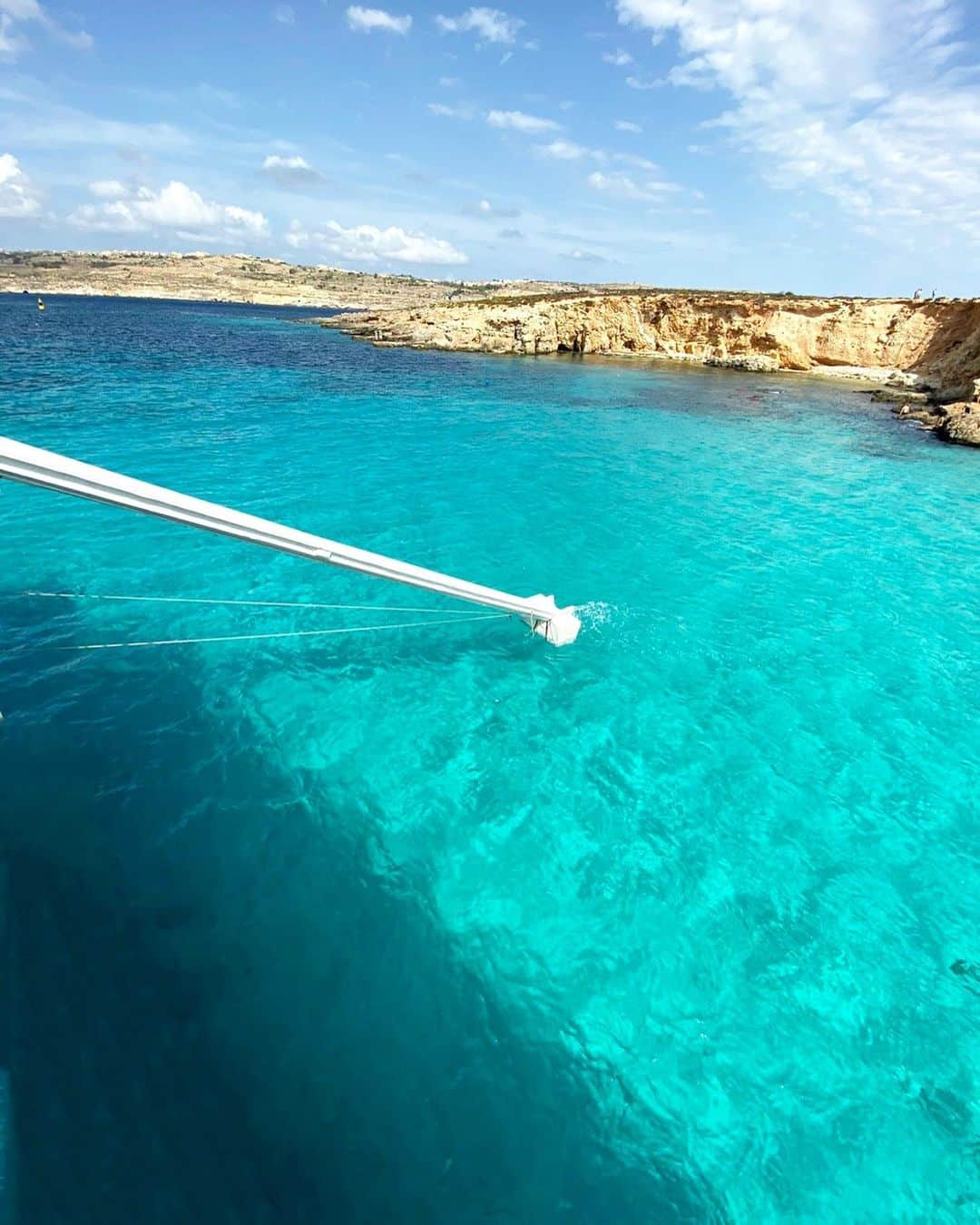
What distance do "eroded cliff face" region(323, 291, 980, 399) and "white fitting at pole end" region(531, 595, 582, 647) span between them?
65642 millimetres

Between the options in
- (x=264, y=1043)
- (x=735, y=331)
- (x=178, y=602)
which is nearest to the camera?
(x=264, y=1043)

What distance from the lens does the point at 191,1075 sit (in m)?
6.25

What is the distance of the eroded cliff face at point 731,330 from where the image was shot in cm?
6581

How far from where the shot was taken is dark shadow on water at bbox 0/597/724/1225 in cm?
564

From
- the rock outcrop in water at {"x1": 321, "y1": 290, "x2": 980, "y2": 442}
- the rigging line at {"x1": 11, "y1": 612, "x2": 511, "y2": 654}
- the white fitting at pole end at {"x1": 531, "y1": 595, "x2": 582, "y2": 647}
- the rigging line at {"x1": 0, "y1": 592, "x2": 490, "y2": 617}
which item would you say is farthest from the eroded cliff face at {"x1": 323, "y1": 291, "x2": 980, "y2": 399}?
the white fitting at pole end at {"x1": 531, "y1": 595, "x2": 582, "y2": 647}

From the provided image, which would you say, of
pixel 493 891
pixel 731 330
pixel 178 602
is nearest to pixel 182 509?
pixel 493 891

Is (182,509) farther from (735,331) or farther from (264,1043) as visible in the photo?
(735,331)

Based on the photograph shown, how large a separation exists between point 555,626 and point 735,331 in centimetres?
7191

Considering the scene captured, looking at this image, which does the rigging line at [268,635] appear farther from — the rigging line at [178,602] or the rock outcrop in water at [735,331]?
the rock outcrop in water at [735,331]

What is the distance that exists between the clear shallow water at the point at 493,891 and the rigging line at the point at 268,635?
0.26 metres

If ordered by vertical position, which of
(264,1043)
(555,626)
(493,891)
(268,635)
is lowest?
(264,1043)

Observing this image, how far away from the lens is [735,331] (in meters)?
71.4

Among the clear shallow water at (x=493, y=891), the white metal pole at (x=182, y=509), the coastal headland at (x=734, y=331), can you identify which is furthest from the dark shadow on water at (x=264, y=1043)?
the coastal headland at (x=734, y=331)

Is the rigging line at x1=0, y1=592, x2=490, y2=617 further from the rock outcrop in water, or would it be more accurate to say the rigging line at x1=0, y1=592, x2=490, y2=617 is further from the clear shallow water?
the rock outcrop in water
